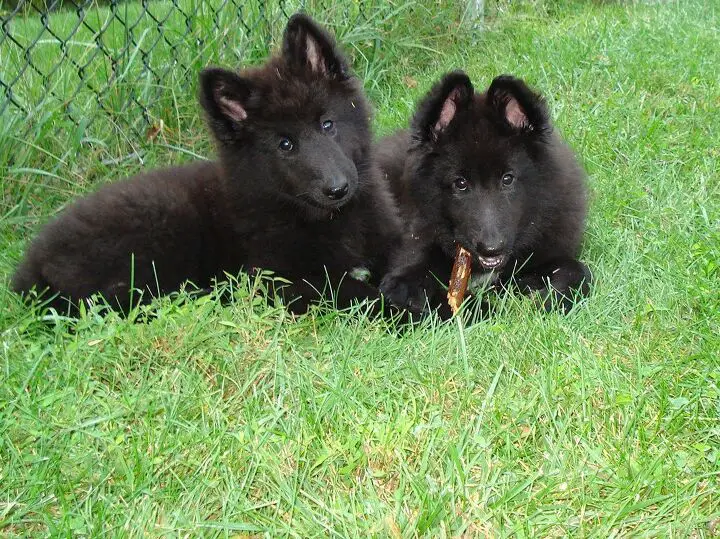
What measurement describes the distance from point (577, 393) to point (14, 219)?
124 inches

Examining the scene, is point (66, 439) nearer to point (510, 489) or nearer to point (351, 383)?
point (351, 383)

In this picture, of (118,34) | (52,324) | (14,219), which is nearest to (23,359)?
(52,324)

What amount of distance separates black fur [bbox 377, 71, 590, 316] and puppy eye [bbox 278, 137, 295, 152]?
571mm

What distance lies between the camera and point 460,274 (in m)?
3.68

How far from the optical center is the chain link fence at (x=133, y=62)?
4.64 m

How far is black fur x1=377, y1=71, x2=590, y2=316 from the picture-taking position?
11.2ft

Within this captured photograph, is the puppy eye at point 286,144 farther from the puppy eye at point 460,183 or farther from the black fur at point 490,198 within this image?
the puppy eye at point 460,183

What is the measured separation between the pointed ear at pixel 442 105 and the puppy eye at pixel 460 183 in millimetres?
224

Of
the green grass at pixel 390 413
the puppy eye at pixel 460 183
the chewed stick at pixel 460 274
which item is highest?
the puppy eye at pixel 460 183

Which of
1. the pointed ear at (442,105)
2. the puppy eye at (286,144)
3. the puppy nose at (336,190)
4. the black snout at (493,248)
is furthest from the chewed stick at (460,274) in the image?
the puppy eye at (286,144)

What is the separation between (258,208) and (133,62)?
1.99 metres

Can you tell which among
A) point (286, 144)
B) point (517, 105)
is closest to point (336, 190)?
point (286, 144)

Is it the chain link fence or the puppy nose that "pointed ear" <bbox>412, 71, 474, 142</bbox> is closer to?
the puppy nose

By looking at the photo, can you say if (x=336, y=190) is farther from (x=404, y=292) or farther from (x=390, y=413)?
(x=390, y=413)
